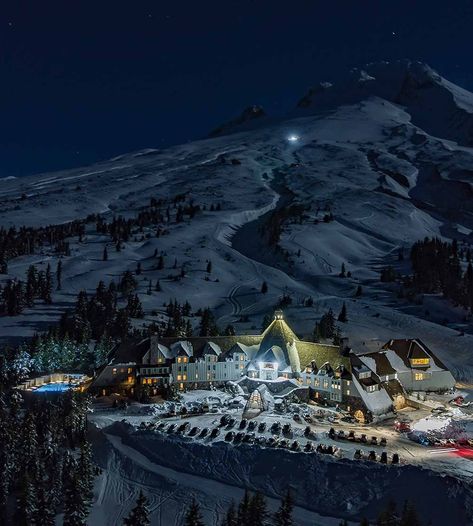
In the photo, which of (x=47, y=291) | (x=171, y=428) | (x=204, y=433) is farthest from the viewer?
(x=47, y=291)

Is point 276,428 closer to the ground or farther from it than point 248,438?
closer to the ground

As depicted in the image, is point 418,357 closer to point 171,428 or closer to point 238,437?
point 238,437

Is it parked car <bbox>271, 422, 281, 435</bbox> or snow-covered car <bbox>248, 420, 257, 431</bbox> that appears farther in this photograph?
snow-covered car <bbox>248, 420, 257, 431</bbox>

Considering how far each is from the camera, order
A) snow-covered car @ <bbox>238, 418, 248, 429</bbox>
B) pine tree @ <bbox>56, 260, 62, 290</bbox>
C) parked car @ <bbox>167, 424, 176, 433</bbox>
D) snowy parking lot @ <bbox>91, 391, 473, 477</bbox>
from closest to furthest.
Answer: snowy parking lot @ <bbox>91, 391, 473, 477</bbox> < parked car @ <bbox>167, 424, 176, 433</bbox> < snow-covered car @ <bbox>238, 418, 248, 429</bbox> < pine tree @ <bbox>56, 260, 62, 290</bbox>

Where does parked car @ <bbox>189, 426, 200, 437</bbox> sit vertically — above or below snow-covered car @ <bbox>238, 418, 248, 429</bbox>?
above

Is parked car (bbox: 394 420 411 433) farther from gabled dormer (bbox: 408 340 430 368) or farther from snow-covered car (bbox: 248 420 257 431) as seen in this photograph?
gabled dormer (bbox: 408 340 430 368)

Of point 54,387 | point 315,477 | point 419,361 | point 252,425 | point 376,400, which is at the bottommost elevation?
point 54,387

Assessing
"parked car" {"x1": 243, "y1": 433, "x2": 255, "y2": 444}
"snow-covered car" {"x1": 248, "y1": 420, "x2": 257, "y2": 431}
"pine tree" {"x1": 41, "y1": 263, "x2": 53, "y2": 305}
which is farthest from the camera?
"pine tree" {"x1": 41, "y1": 263, "x2": 53, "y2": 305}

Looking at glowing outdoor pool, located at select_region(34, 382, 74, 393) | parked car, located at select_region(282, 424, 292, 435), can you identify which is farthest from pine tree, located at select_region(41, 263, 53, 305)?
parked car, located at select_region(282, 424, 292, 435)

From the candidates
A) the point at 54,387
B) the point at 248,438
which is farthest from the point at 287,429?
the point at 54,387

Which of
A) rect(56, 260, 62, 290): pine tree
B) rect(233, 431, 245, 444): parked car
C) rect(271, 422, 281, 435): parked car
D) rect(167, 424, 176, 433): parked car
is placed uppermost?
rect(233, 431, 245, 444): parked car

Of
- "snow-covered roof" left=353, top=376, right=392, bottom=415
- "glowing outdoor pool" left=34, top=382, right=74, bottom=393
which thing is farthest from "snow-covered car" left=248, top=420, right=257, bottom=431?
"glowing outdoor pool" left=34, top=382, right=74, bottom=393
